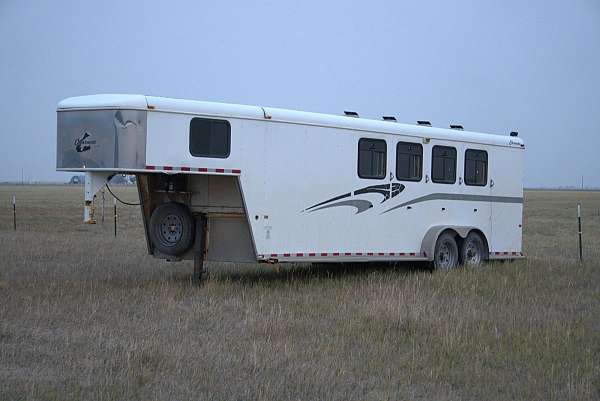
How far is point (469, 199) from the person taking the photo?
15195 mm

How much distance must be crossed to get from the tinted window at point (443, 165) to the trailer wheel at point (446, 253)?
1067 mm

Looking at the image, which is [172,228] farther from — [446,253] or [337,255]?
[446,253]

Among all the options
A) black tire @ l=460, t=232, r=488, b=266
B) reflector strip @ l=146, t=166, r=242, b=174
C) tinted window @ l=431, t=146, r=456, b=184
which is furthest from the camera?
black tire @ l=460, t=232, r=488, b=266

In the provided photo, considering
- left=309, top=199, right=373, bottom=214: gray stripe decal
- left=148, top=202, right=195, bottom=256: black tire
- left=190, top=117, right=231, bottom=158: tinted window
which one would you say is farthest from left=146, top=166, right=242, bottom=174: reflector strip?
left=309, top=199, right=373, bottom=214: gray stripe decal

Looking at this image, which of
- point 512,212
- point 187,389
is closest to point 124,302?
point 187,389

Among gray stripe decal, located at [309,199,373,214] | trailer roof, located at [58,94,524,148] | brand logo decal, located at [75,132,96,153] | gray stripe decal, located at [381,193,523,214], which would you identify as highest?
trailer roof, located at [58,94,524,148]

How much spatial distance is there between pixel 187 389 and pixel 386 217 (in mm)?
7692

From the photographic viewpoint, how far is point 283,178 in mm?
11977

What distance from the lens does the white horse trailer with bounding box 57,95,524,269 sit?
10789mm

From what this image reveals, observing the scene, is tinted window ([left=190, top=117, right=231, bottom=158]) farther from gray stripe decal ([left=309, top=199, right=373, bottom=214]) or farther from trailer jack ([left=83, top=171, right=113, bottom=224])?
gray stripe decal ([left=309, top=199, right=373, bottom=214])

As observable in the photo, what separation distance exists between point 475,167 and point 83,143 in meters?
7.96

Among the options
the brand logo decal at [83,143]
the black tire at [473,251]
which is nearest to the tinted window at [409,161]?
the black tire at [473,251]

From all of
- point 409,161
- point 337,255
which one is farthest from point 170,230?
point 409,161

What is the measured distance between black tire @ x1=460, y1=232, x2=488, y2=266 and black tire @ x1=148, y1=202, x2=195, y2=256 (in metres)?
5.75
